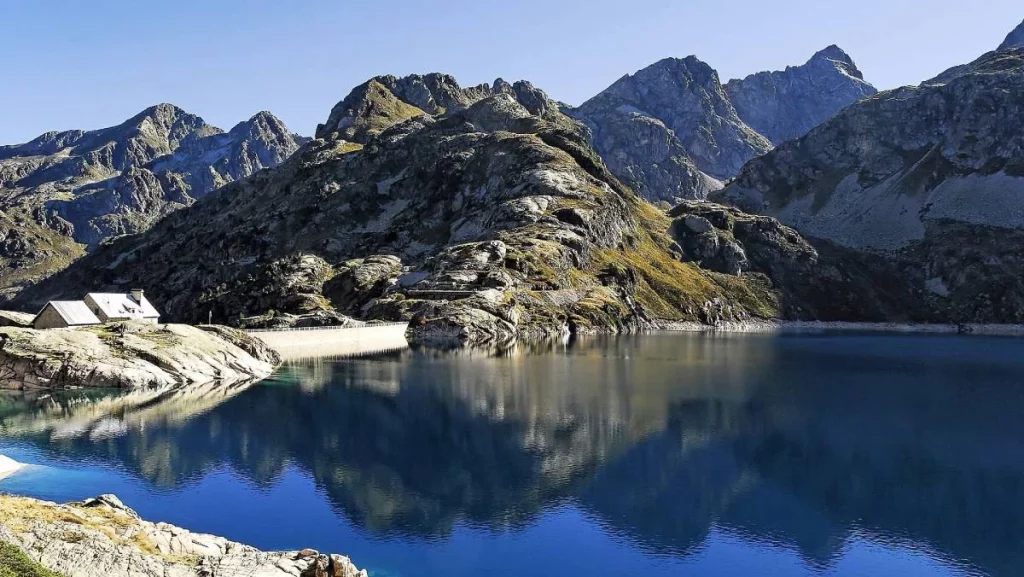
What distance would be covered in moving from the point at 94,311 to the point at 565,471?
298 ft

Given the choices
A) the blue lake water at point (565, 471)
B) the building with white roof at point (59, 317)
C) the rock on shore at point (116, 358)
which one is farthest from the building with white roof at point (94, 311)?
the blue lake water at point (565, 471)

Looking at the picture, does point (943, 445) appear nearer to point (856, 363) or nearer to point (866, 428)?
point (866, 428)

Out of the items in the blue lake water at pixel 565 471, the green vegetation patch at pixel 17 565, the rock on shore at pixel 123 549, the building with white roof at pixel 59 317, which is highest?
the building with white roof at pixel 59 317

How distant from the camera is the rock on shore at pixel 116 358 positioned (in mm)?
84562

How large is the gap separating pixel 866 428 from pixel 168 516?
6695cm

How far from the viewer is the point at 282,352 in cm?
Answer: 13225

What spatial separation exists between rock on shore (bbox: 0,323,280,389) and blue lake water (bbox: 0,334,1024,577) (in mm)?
6784

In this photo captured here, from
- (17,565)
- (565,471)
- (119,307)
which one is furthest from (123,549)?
(119,307)

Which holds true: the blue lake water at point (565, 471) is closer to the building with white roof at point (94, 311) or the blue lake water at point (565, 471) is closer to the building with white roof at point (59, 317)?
the building with white roof at point (59, 317)

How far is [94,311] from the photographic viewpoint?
11188 centimetres

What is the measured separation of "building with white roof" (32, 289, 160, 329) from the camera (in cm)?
9744

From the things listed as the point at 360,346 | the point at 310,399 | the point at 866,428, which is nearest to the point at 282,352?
the point at 360,346

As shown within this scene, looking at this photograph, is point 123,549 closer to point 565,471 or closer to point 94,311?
point 565,471

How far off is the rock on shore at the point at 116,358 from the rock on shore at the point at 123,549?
5707 cm
